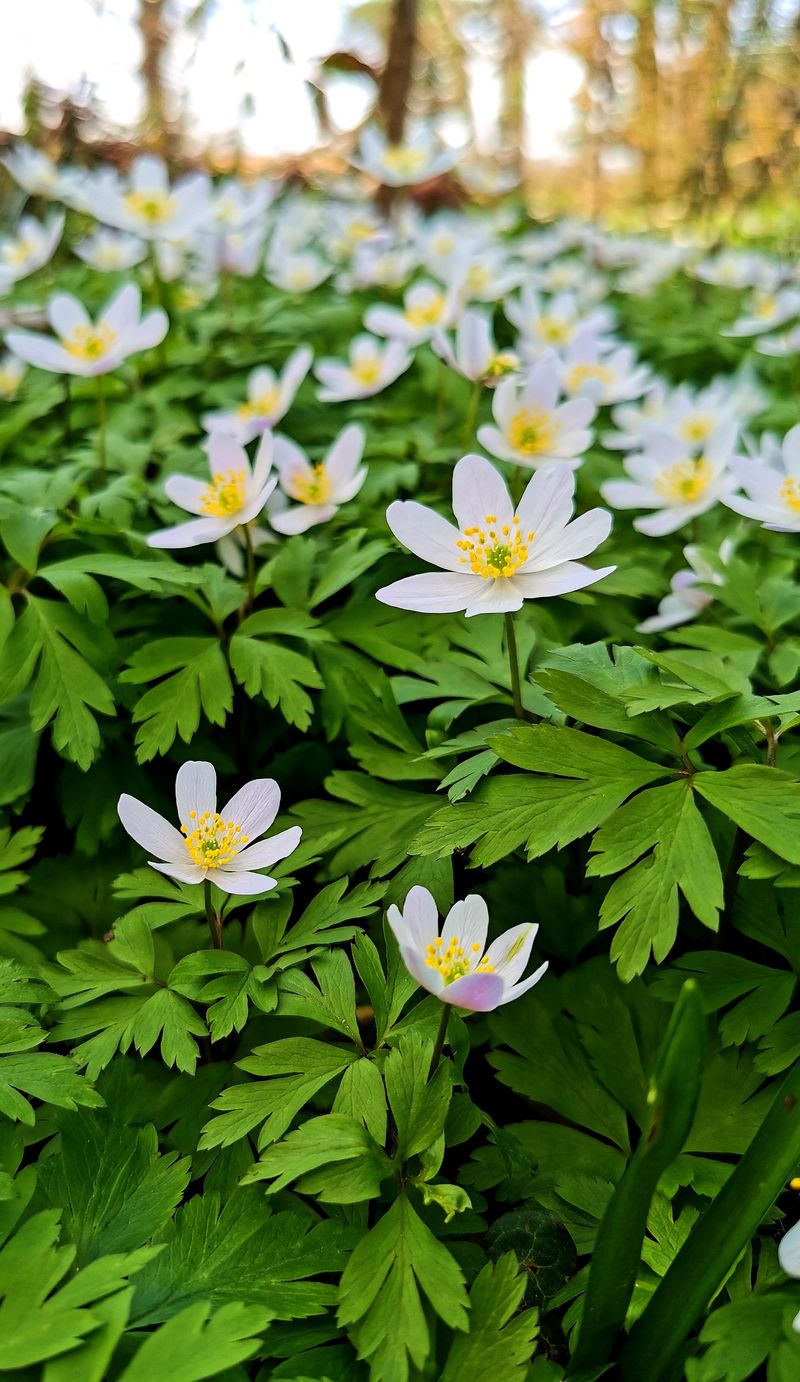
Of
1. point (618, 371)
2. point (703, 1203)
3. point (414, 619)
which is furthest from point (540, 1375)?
point (618, 371)

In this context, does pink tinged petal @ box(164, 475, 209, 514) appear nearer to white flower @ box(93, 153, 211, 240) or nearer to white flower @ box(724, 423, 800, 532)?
white flower @ box(724, 423, 800, 532)

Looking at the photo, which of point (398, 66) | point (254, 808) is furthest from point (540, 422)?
point (398, 66)

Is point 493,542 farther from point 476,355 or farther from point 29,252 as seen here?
point 29,252

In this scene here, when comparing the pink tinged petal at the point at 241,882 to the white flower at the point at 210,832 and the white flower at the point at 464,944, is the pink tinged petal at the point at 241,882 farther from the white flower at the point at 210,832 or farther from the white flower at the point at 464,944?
the white flower at the point at 464,944

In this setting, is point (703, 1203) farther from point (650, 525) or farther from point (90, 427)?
point (90, 427)

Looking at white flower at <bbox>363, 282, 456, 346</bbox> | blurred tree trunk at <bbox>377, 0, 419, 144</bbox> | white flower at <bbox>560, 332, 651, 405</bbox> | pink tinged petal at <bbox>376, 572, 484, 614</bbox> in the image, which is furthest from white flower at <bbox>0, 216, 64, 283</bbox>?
blurred tree trunk at <bbox>377, 0, 419, 144</bbox>

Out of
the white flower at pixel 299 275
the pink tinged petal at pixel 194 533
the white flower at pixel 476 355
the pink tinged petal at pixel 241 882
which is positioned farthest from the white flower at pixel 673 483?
the white flower at pixel 299 275
